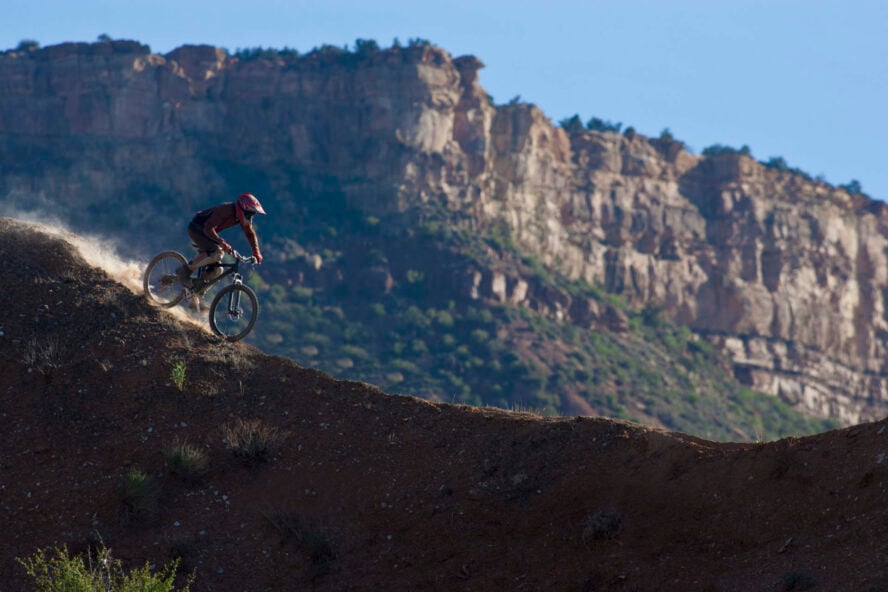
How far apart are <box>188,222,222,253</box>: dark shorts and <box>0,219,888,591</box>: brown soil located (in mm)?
1347

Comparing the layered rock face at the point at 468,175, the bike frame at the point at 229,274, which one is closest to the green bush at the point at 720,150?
the layered rock face at the point at 468,175

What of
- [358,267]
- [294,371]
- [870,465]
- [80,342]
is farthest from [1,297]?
[358,267]

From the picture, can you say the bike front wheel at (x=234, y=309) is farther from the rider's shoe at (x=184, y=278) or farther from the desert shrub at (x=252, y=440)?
the desert shrub at (x=252, y=440)

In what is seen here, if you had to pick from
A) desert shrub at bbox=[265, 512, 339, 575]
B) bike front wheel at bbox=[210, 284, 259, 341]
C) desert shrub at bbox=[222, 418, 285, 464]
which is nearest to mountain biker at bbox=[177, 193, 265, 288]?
bike front wheel at bbox=[210, 284, 259, 341]

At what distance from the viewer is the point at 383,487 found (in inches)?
557

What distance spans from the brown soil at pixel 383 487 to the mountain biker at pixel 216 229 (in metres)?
1.13

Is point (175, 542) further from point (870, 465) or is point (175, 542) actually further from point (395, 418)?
point (870, 465)

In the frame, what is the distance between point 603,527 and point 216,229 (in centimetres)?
750

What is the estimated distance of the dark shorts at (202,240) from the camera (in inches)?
675

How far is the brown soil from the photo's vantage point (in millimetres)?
12211

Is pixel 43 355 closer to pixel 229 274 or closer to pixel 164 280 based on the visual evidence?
pixel 164 280

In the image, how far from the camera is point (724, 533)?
487 inches

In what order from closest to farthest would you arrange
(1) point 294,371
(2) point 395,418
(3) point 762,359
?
(2) point 395,418, (1) point 294,371, (3) point 762,359

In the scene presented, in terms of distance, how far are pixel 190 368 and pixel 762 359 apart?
96498mm
